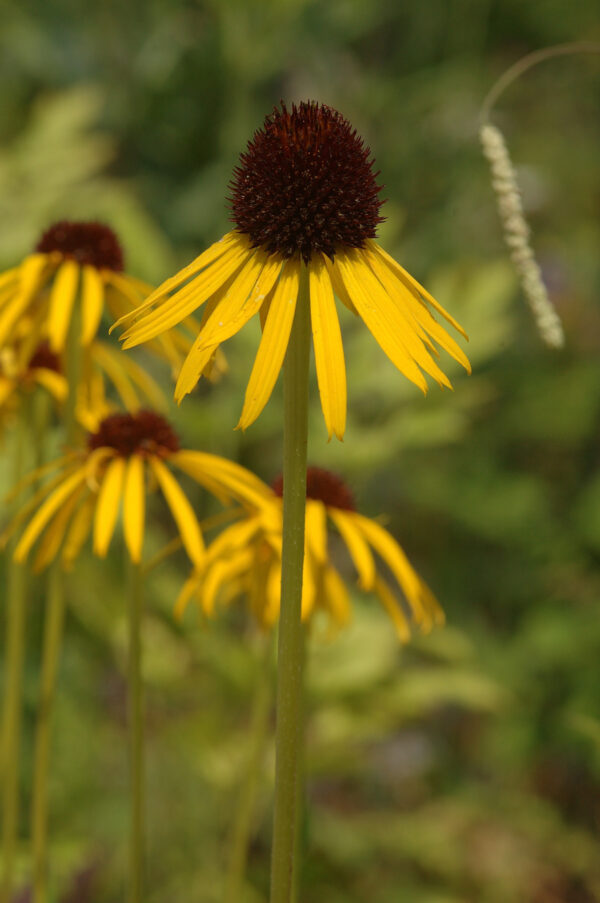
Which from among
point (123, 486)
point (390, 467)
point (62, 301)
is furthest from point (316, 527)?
point (390, 467)

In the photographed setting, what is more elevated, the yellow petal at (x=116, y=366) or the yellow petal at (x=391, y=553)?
the yellow petal at (x=116, y=366)

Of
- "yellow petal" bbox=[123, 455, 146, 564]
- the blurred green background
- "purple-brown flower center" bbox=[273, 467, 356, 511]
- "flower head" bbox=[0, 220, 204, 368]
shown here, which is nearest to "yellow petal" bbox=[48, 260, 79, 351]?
"flower head" bbox=[0, 220, 204, 368]

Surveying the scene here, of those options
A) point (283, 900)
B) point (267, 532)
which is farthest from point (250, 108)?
point (283, 900)

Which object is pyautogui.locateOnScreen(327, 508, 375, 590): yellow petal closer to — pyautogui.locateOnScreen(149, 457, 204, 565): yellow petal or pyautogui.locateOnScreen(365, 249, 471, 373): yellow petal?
pyautogui.locateOnScreen(149, 457, 204, 565): yellow petal

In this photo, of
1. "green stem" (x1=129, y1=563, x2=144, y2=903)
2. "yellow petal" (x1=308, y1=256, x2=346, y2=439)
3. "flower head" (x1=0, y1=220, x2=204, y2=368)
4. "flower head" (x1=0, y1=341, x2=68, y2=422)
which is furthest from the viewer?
"flower head" (x1=0, y1=341, x2=68, y2=422)

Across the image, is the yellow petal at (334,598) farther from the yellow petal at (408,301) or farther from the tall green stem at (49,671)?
the yellow petal at (408,301)

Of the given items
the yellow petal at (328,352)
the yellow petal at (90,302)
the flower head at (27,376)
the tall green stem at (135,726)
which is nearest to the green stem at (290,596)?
the yellow petal at (328,352)

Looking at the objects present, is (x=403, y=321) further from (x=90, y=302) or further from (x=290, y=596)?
(x=90, y=302)
